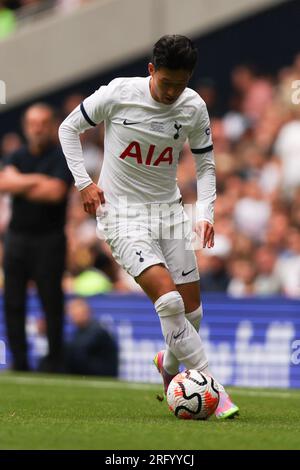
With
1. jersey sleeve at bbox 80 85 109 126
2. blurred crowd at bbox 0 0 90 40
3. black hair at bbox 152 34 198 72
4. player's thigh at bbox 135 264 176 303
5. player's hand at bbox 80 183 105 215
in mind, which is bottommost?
player's thigh at bbox 135 264 176 303

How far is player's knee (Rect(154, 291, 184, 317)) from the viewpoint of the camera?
730 cm

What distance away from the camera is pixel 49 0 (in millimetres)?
19281

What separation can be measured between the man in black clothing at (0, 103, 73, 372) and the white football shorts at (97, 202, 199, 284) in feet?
14.0

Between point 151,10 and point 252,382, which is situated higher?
point 151,10

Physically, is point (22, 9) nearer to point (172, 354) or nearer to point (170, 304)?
point (172, 354)

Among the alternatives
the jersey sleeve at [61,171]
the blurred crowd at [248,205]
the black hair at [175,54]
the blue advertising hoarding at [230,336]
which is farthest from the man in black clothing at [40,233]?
the black hair at [175,54]

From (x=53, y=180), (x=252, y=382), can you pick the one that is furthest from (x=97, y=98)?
(x=252, y=382)

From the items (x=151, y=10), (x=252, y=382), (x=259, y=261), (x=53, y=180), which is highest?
(x=151, y=10)

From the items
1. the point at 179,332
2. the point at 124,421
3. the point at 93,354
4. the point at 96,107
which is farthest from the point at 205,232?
the point at 93,354

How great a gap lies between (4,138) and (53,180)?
803cm

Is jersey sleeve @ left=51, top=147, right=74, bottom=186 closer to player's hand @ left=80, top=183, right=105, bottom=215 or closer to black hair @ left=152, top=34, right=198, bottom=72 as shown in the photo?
player's hand @ left=80, top=183, right=105, bottom=215

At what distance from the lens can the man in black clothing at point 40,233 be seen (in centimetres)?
1209

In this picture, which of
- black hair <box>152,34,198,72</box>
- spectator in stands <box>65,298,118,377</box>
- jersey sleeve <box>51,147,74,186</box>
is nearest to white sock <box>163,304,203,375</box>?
black hair <box>152,34,198,72</box>

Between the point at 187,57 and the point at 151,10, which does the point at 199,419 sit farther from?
the point at 151,10
